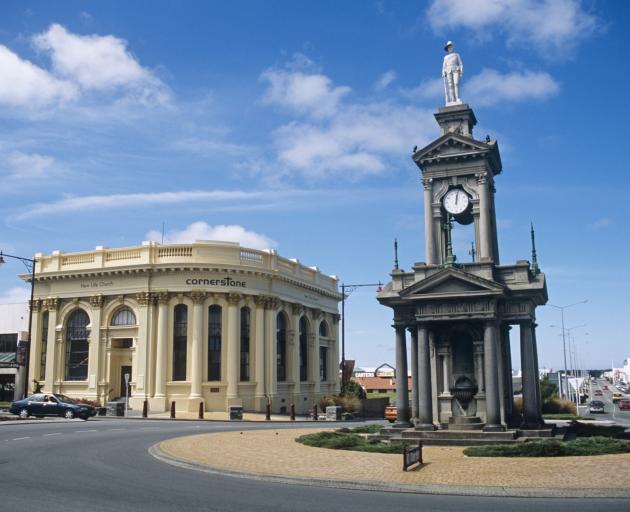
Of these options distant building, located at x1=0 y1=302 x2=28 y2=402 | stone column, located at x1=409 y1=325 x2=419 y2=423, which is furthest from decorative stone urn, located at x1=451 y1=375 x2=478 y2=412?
distant building, located at x1=0 y1=302 x2=28 y2=402

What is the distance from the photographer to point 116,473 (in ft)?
50.3

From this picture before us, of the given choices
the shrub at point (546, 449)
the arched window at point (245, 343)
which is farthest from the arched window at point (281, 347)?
the shrub at point (546, 449)

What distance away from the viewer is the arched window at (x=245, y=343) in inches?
1907

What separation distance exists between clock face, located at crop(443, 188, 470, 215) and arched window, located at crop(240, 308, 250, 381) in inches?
1076

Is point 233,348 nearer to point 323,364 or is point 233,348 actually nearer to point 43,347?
point 43,347

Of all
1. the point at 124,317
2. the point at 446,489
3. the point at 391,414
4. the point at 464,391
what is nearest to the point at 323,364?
the point at 124,317

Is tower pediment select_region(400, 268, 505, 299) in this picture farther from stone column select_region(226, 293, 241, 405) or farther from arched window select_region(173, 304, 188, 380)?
arched window select_region(173, 304, 188, 380)

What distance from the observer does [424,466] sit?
53.0ft

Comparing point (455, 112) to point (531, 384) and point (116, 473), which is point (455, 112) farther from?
point (116, 473)

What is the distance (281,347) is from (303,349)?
167 inches

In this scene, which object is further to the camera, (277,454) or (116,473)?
(277,454)

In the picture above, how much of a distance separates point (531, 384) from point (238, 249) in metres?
29.2

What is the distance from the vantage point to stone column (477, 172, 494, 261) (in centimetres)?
2320

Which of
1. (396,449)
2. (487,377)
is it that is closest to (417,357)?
(487,377)
